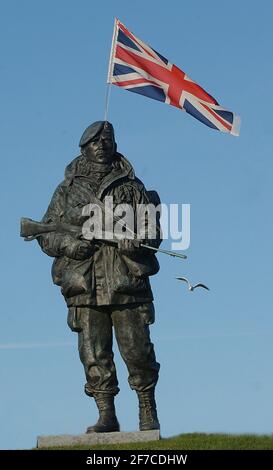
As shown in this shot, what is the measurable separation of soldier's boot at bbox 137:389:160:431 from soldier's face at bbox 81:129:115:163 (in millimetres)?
3139

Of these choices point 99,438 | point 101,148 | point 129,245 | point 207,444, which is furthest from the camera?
point 101,148

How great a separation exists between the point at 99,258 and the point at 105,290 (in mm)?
435

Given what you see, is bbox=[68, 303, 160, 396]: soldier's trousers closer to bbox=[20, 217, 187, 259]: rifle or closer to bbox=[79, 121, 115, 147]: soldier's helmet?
bbox=[20, 217, 187, 259]: rifle

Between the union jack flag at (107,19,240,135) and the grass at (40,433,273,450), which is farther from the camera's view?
the union jack flag at (107,19,240,135)

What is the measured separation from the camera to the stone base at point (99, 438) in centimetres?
1958

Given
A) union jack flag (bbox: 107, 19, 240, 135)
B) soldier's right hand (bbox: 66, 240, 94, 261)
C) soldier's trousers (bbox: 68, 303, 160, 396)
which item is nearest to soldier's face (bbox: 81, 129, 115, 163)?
union jack flag (bbox: 107, 19, 240, 135)

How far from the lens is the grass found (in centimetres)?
1905

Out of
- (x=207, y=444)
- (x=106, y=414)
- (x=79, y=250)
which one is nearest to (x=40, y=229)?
(x=79, y=250)

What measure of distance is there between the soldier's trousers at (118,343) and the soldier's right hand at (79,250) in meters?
0.70

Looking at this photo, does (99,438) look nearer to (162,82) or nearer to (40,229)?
(40,229)

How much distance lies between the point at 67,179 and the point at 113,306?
1842 millimetres

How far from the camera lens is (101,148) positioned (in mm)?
20469

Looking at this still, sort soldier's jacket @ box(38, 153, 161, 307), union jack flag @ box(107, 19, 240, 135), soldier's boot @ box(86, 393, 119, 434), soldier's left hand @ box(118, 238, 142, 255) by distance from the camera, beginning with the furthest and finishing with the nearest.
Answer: union jack flag @ box(107, 19, 240, 135) < soldier's jacket @ box(38, 153, 161, 307) < soldier's boot @ box(86, 393, 119, 434) < soldier's left hand @ box(118, 238, 142, 255)
